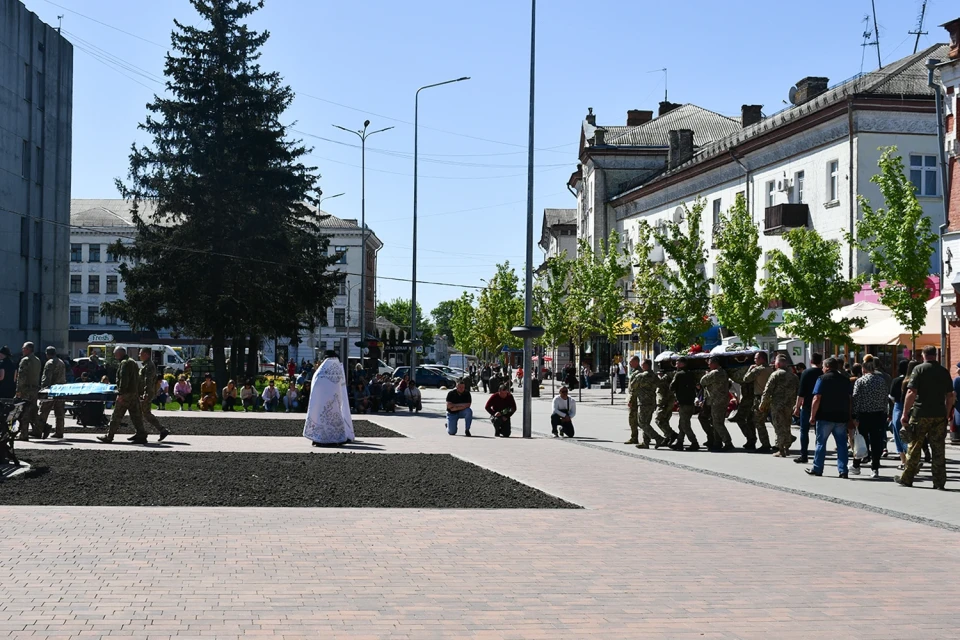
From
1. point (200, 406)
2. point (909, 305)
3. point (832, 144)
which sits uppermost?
point (832, 144)

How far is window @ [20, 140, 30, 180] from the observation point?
5716cm

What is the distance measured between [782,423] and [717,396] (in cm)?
166

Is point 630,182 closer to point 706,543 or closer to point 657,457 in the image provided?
point 657,457

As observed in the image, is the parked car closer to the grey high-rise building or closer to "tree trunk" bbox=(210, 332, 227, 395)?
the grey high-rise building

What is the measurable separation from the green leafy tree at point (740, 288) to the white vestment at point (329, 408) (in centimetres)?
1705

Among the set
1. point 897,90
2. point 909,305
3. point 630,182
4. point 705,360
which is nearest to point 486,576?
point 705,360

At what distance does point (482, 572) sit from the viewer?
28.1 ft

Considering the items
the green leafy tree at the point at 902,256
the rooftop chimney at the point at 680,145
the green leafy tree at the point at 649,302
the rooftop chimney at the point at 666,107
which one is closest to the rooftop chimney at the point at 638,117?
the rooftop chimney at the point at 666,107

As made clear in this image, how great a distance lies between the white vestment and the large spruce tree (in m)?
24.2

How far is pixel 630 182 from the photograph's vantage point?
71.8m

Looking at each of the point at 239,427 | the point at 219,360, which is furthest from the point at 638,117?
the point at 239,427

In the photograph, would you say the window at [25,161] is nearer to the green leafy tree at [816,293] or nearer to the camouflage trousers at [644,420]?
the green leafy tree at [816,293]

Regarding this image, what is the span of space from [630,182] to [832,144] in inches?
1185

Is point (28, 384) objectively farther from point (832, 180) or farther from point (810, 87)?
point (810, 87)
